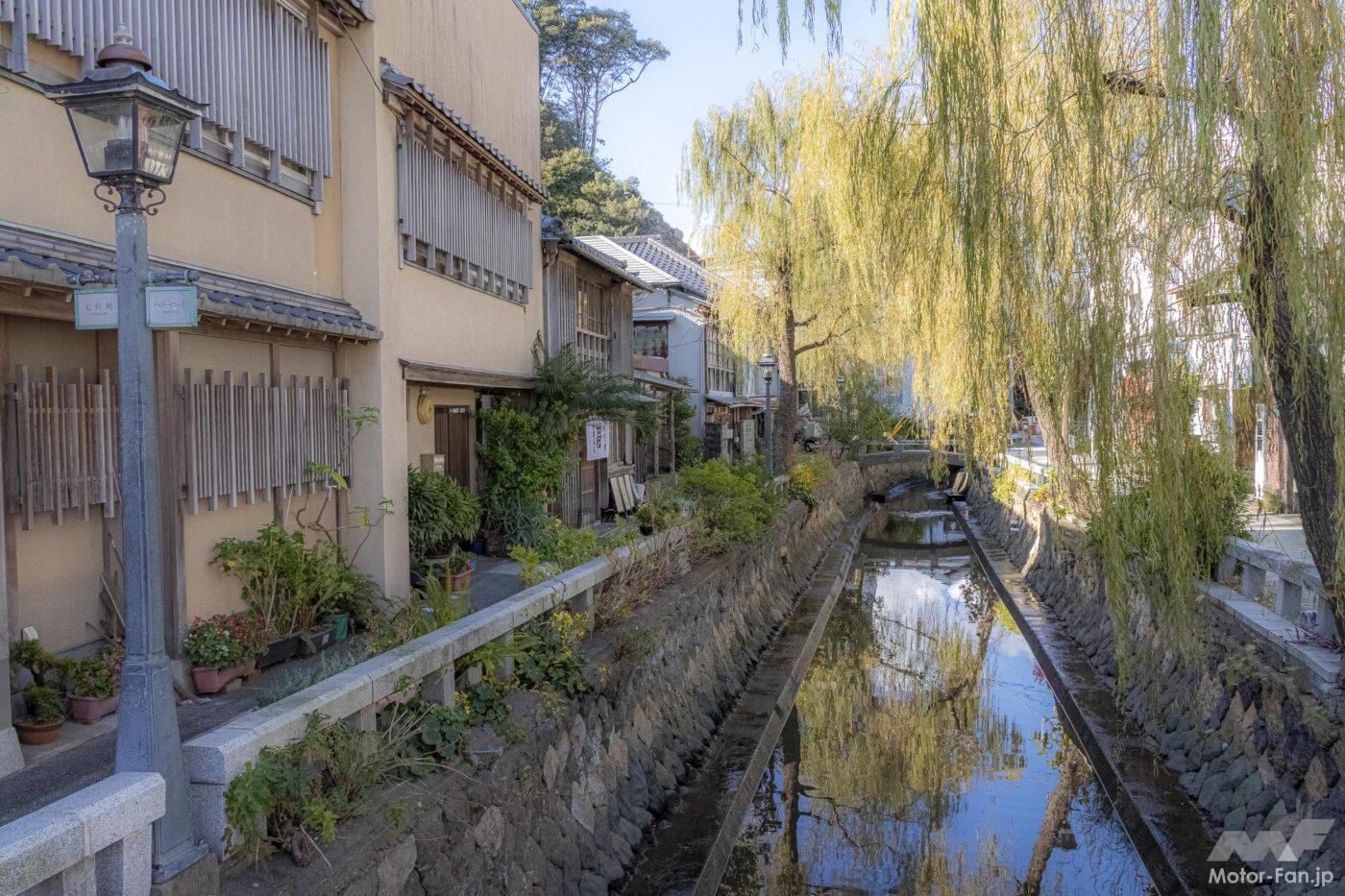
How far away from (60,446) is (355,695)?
2.48 meters

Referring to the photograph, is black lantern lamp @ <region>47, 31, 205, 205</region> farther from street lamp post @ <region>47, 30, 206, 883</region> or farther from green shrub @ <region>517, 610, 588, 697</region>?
green shrub @ <region>517, 610, 588, 697</region>

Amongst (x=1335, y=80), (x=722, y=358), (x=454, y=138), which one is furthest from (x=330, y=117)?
(x=722, y=358)

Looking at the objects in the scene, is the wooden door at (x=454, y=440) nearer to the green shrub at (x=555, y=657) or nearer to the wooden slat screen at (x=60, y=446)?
the green shrub at (x=555, y=657)

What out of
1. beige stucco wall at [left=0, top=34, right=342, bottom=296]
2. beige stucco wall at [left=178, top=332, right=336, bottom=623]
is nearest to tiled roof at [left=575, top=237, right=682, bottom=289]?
beige stucco wall at [left=0, top=34, right=342, bottom=296]

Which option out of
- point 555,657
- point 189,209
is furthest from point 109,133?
point 555,657

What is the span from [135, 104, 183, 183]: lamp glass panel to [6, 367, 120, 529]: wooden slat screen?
227 cm

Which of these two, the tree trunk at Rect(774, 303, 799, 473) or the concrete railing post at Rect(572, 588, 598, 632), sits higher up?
the tree trunk at Rect(774, 303, 799, 473)

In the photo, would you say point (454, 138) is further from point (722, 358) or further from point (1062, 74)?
point (722, 358)

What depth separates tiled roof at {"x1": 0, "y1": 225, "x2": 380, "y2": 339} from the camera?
4.46 metres

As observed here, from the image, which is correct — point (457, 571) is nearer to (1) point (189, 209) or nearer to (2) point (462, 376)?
(2) point (462, 376)

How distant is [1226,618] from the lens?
8492 millimetres

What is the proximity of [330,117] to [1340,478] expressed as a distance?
26.5 feet

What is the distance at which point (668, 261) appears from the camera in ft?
91.0
